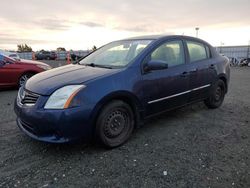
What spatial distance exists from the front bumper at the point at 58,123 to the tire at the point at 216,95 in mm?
3080

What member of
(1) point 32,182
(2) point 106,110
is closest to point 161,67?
(2) point 106,110

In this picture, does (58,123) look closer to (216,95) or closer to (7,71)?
(216,95)

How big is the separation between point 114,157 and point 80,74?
4.06ft

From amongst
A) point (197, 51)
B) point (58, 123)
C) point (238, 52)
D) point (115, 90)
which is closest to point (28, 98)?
point (58, 123)

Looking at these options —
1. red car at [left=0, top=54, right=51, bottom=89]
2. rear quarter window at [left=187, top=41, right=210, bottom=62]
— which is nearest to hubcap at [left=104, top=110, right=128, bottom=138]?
rear quarter window at [left=187, top=41, right=210, bottom=62]

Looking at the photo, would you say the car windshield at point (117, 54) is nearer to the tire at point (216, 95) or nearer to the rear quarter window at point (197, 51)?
the rear quarter window at point (197, 51)

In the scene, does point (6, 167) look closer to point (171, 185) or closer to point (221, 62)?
point (171, 185)

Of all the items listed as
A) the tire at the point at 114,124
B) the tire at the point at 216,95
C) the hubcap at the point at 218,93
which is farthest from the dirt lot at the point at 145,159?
the hubcap at the point at 218,93

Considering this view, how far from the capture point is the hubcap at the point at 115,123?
300 centimetres

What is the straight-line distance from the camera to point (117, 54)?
3.78 metres

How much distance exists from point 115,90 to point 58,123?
0.84 m

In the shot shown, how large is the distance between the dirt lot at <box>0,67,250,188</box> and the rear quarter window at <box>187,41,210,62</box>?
1.28 meters

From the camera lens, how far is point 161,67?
332cm

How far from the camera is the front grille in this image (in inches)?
110
